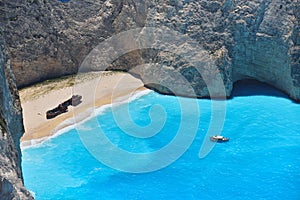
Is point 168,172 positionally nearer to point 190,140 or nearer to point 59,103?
point 190,140

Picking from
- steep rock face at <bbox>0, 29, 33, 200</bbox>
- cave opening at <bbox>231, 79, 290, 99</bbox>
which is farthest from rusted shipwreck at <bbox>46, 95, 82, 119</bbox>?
steep rock face at <bbox>0, 29, 33, 200</bbox>

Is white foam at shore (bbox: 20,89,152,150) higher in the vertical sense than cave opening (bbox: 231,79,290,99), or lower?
lower

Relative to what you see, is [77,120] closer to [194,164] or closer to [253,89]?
[194,164]

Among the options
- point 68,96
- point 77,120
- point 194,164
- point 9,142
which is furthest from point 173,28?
point 9,142

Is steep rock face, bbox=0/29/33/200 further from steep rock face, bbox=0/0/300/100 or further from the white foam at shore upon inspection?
steep rock face, bbox=0/0/300/100

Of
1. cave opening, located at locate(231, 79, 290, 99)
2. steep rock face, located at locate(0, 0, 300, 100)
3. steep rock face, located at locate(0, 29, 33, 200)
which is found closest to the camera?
steep rock face, located at locate(0, 29, 33, 200)

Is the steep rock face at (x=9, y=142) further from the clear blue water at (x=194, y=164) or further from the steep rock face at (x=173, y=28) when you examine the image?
the steep rock face at (x=173, y=28)

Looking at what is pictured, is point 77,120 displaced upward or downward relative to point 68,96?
downward
